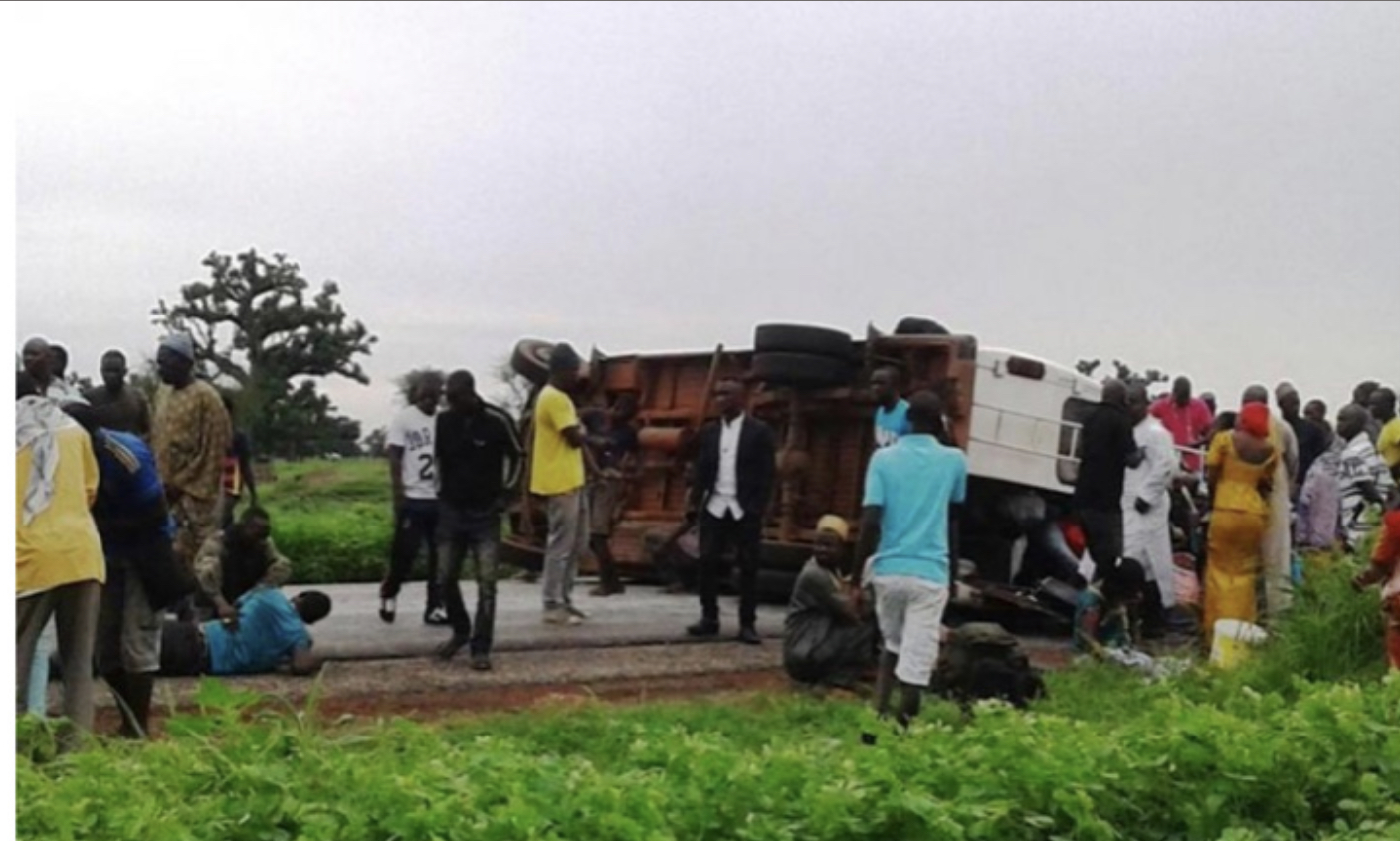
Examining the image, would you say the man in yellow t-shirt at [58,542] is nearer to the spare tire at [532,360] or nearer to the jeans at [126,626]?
the jeans at [126,626]

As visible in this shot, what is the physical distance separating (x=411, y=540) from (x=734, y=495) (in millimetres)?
2075

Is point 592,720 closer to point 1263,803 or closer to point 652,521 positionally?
point 1263,803

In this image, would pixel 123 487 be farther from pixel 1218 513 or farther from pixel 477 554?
pixel 1218 513

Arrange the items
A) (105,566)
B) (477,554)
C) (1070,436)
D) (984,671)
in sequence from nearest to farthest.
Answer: (105,566) → (984,671) → (477,554) → (1070,436)

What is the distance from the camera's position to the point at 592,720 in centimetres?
770

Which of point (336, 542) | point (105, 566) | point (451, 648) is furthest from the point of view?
point (336, 542)

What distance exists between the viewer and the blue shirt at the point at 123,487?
654cm

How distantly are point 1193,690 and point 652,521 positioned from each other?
619 cm

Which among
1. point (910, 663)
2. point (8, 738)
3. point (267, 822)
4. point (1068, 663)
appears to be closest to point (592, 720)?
point (910, 663)

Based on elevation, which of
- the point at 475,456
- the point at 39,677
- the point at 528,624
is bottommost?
the point at 528,624

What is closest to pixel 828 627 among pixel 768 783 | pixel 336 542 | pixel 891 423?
pixel 891 423

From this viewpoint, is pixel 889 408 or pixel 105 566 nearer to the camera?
pixel 105 566

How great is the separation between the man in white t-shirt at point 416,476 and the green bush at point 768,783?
6.20 m

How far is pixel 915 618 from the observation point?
7.57 m
